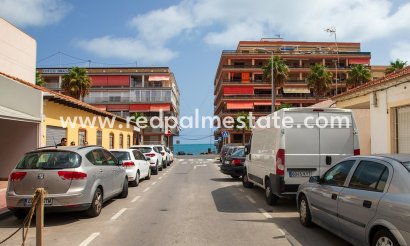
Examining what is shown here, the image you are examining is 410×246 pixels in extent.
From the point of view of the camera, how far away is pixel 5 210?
9531 mm

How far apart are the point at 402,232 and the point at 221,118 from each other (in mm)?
71235

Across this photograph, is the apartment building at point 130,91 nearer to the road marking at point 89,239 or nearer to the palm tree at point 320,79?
the palm tree at point 320,79

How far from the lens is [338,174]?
6938 millimetres

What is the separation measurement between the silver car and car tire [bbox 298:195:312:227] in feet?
0.76

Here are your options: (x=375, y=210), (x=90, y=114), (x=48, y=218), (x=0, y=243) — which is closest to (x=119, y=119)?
(x=90, y=114)

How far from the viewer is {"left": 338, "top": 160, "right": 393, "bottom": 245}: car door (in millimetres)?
5426

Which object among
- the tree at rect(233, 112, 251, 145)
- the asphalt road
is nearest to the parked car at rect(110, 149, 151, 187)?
the asphalt road

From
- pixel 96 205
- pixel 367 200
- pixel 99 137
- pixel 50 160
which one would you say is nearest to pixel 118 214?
pixel 96 205

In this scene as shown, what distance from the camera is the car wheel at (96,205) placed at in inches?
357

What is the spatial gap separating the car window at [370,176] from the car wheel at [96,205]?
18.5ft

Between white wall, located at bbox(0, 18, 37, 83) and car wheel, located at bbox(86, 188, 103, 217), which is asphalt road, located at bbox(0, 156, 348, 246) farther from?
white wall, located at bbox(0, 18, 37, 83)

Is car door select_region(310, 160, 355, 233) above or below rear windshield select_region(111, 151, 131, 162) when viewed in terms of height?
below

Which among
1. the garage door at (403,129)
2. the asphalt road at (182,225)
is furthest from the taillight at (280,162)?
the garage door at (403,129)

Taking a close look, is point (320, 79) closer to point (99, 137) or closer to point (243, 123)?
point (243, 123)
